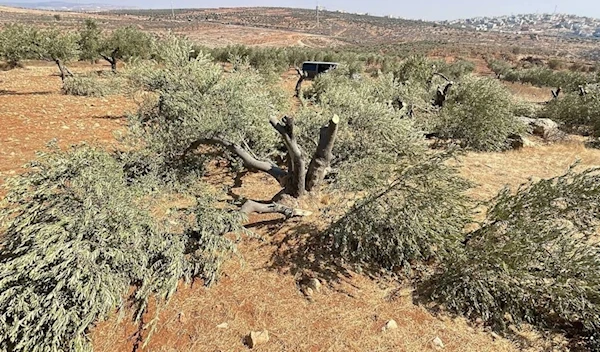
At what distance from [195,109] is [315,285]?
4797 millimetres

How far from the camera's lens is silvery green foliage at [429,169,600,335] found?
16.1ft

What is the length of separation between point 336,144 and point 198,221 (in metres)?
4.32

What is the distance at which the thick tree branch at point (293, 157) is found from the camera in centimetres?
704

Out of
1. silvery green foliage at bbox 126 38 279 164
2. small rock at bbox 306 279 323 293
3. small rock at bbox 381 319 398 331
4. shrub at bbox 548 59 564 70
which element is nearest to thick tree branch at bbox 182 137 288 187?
silvery green foliage at bbox 126 38 279 164

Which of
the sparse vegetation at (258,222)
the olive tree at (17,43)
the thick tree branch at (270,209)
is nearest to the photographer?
the sparse vegetation at (258,222)

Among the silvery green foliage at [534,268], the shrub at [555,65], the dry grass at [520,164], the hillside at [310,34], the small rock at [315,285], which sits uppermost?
the hillside at [310,34]

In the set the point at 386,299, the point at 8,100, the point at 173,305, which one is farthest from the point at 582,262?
the point at 8,100

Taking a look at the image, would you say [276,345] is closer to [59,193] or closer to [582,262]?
[59,193]

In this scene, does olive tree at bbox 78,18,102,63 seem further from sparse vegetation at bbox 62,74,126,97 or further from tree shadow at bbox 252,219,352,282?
tree shadow at bbox 252,219,352,282

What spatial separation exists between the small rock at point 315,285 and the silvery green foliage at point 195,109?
3.85 metres

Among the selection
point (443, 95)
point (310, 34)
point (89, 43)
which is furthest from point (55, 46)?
point (310, 34)

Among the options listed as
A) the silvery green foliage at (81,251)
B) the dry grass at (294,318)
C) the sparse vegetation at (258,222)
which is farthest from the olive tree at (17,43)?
the dry grass at (294,318)

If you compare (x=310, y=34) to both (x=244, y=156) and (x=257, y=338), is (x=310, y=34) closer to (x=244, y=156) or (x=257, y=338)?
(x=244, y=156)

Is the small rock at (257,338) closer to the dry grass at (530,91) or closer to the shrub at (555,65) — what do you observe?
the dry grass at (530,91)
